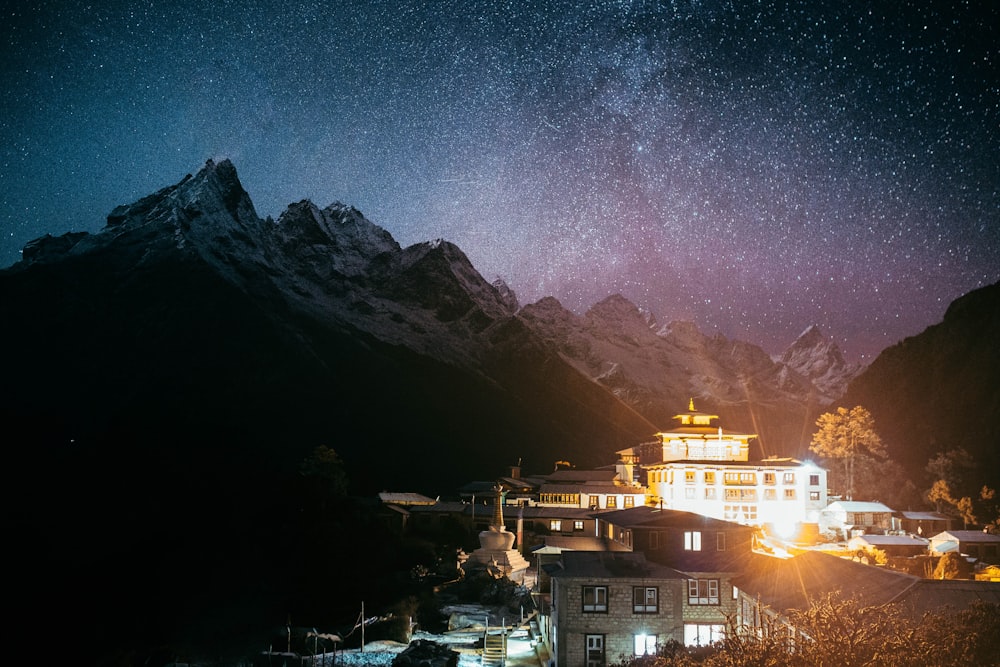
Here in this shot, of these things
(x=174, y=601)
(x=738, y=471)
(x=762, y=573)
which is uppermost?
(x=738, y=471)

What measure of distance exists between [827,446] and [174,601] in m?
62.7

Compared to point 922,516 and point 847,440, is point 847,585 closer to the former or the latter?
point 922,516

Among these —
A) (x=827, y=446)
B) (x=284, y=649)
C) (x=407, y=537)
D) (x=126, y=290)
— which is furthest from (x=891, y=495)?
(x=126, y=290)

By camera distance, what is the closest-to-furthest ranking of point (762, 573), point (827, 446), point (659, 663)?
point (659, 663) → point (762, 573) → point (827, 446)

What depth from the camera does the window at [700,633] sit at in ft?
90.1

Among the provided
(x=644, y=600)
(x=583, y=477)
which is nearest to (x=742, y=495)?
(x=583, y=477)

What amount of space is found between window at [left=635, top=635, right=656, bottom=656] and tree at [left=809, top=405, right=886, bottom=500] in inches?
2132

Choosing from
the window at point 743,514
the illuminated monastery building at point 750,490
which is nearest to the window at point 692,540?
the illuminated monastery building at point 750,490

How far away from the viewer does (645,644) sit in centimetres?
2698

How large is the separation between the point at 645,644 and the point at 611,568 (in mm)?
3006

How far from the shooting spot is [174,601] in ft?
194

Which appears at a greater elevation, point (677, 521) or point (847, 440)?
point (847, 440)

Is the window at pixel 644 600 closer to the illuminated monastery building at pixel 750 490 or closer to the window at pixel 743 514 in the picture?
the illuminated monastery building at pixel 750 490

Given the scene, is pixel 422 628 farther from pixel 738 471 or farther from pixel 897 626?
pixel 738 471
